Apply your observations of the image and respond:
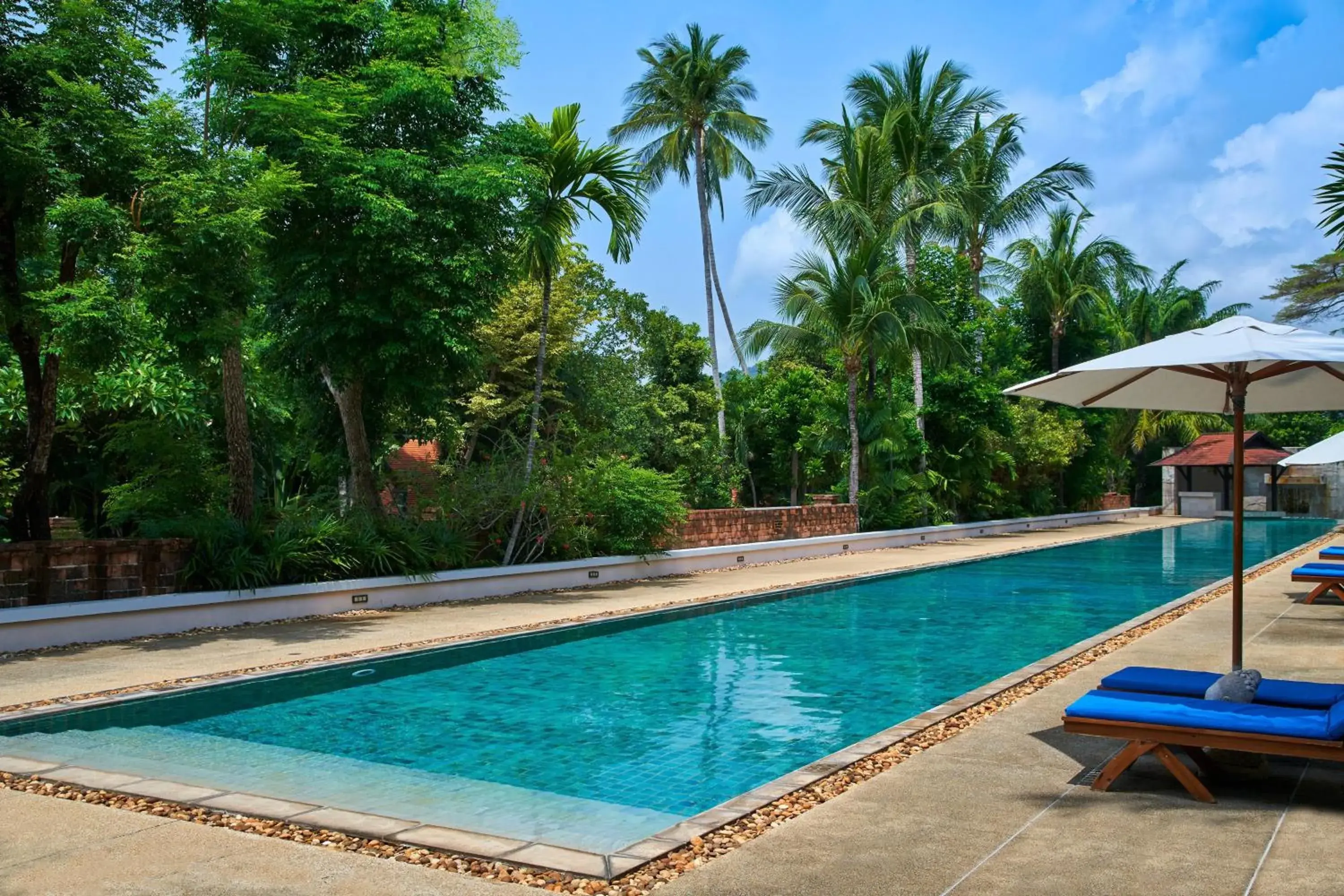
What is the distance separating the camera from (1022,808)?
16.4 feet

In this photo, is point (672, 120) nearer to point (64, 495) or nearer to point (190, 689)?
point (64, 495)

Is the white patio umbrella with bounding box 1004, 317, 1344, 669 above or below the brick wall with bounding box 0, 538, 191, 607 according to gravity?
above

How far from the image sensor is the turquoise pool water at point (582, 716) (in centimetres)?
584

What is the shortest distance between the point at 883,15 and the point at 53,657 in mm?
14267

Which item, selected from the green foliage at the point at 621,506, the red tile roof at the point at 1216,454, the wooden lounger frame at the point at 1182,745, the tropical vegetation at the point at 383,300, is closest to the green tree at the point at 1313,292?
the tropical vegetation at the point at 383,300

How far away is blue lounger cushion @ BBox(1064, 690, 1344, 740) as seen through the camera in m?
4.98

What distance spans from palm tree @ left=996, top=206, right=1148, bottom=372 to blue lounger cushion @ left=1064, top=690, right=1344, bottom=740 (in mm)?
36704

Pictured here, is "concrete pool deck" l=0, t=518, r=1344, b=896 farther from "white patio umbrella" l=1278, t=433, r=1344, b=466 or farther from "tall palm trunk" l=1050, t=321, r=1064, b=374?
"tall palm trunk" l=1050, t=321, r=1064, b=374

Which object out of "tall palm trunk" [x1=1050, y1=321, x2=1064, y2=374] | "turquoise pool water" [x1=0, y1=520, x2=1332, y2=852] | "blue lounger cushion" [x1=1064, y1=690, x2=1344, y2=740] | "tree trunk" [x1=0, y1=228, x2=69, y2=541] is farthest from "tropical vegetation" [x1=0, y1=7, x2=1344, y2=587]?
"tall palm trunk" [x1=1050, y1=321, x2=1064, y2=374]

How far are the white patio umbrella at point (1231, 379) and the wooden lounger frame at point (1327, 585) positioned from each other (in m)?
5.98

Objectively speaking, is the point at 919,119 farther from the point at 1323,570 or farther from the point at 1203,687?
the point at 1203,687

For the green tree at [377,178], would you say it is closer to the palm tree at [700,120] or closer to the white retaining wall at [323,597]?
the white retaining wall at [323,597]

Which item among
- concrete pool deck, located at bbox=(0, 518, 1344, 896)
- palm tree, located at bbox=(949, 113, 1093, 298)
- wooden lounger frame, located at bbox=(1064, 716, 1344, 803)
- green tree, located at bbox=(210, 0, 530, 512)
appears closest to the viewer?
concrete pool deck, located at bbox=(0, 518, 1344, 896)

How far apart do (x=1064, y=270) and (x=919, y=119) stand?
13.2m
